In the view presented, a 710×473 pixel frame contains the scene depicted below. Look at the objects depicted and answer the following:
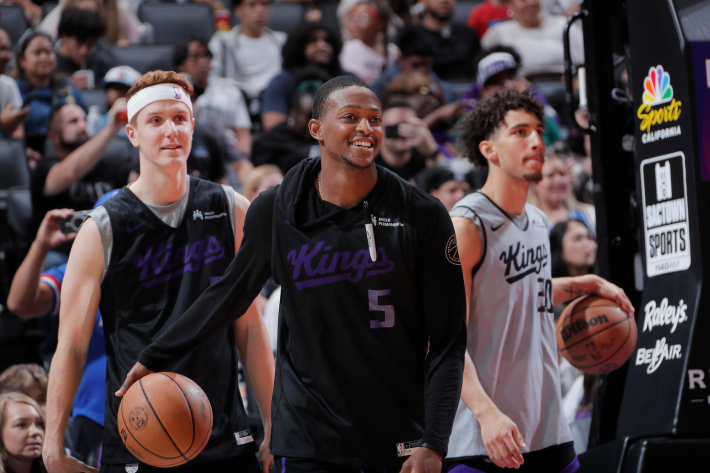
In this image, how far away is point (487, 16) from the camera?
40.0 ft

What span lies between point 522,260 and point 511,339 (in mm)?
383

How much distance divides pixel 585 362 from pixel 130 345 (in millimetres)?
2291

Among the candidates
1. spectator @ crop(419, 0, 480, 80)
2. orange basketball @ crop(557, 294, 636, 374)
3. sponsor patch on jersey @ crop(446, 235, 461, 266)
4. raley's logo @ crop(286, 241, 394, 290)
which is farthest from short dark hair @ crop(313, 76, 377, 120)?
spectator @ crop(419, 0, 480, 80)

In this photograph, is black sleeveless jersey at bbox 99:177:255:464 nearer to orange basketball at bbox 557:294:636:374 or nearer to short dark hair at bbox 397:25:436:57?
orange basketball at bbox 557:294:636:374

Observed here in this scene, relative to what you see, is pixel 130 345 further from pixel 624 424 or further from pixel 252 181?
pixel 252 181

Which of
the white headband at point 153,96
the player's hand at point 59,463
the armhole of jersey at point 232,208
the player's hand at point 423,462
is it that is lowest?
the player's hand at point 59,463

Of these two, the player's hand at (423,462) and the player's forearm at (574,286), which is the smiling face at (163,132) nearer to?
the player's hand at (423,462)

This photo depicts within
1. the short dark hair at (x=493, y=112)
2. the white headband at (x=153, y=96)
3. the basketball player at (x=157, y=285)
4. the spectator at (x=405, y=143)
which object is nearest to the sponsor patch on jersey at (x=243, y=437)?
the basketball player at (x=157, y=285)

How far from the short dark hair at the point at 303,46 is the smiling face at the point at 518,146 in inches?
216

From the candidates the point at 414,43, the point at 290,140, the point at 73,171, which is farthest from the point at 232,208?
the point at 414,43

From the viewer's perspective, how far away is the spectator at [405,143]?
8.43 meters

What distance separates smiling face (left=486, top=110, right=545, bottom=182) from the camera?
434 centimetres

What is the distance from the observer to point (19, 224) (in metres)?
7.16

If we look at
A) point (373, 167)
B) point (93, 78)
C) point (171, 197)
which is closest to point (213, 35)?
point (93, 78)
